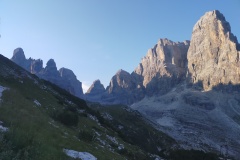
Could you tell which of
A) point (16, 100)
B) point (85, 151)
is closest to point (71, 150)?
point (85, 151)

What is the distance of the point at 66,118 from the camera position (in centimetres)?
4041

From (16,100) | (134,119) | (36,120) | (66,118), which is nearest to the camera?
(36,120)

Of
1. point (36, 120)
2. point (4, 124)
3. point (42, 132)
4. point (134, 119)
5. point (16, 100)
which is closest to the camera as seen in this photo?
point (4, 124)

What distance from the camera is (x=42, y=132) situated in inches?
1037

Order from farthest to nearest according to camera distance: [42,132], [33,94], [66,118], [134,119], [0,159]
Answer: [134,119], [33,94], [66,118], [42,132], [0,159]

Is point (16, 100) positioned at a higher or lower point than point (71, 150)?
higher

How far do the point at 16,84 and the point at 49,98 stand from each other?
6563 mm

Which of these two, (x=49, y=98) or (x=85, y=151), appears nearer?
(x=85, y=151)

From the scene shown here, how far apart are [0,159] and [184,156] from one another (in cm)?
6162

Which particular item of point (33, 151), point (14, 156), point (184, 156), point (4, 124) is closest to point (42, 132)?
point (4, 124)

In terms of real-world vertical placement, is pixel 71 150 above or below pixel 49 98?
below

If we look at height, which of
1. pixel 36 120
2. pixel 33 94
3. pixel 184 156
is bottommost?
pixel 184 156

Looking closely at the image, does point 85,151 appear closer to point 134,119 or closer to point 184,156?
point 184,156

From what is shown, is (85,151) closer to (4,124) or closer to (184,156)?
(4,124)
